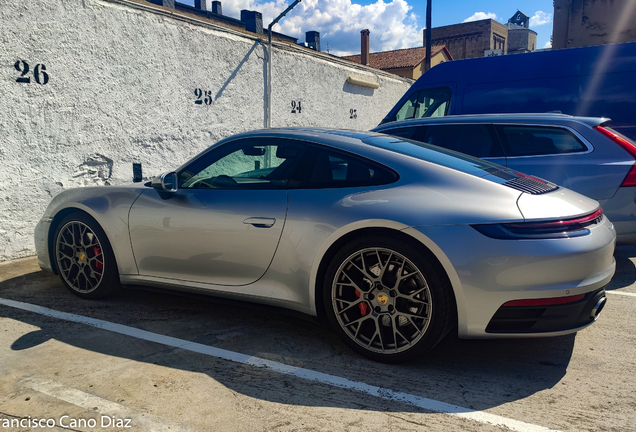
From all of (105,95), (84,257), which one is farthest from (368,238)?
(105,95)

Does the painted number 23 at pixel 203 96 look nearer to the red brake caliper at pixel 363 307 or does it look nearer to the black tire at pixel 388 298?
the black tire at pixel 388 298

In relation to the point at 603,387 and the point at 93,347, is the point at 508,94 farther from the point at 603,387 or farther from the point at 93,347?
the point at 93,347

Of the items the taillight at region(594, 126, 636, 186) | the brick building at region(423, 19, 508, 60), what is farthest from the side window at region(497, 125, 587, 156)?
the brick building at region(423, 19, 508, 60)

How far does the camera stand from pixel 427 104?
825cm

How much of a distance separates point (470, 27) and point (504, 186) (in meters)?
54.4

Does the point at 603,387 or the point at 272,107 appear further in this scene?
the point at 272,107

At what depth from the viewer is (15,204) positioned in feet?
18.6

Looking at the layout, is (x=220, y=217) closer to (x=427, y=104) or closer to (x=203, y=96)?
(x=203, y=96)

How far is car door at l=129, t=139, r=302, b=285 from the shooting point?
3.29 meters

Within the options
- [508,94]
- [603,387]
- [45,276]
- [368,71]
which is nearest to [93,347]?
[45,276]

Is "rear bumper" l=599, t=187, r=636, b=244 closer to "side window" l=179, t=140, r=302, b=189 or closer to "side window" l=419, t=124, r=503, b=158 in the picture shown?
"side window" l=419, t=124, r=503, b=158

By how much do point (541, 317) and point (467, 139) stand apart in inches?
115

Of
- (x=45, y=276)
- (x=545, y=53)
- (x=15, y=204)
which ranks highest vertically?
(x=545, y=53)

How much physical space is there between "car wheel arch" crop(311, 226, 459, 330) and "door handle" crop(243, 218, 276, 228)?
425 millimetres
